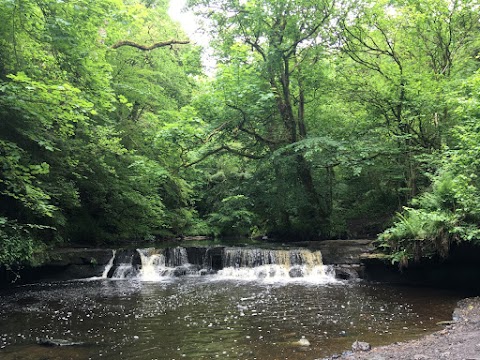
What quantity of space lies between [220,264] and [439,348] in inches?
392

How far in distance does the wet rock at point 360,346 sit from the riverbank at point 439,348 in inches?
4.5

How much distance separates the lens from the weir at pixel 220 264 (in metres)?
13.0

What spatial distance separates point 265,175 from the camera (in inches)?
710

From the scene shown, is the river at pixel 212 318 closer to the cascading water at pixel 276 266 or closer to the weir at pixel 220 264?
the cascading water at pixel 276 266

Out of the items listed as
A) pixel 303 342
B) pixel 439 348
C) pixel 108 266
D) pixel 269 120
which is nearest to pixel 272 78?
pixel 269 120

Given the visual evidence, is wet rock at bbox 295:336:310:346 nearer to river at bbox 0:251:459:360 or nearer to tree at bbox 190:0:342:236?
river at bbox 0:251:459:360

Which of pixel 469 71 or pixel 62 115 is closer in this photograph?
pixel 62 115

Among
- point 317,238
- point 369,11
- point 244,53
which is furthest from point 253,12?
point 317,238

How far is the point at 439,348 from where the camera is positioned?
5.09 m

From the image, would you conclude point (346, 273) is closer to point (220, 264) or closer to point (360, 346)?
point (220, 264)

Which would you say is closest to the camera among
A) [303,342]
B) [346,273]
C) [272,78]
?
[303,342]

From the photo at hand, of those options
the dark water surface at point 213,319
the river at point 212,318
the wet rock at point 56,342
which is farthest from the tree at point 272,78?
the wet rock at point 56,342

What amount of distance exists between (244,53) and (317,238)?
9.32m

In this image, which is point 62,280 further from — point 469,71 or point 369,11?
point 469,71
